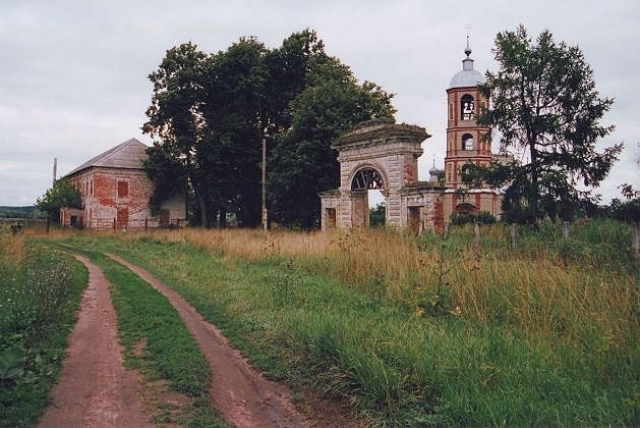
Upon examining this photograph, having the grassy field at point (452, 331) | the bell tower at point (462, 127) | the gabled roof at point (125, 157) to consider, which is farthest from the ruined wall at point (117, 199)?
the grassy field at point (452, 331)

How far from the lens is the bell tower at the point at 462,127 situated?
47.3 m

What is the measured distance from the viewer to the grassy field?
4258 millimetres

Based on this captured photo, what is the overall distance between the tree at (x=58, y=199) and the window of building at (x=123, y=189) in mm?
4447

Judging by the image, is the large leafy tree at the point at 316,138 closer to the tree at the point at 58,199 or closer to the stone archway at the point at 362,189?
the stone archway at the point at 362,189

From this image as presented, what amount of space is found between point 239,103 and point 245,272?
958 inches

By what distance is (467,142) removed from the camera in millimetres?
49562

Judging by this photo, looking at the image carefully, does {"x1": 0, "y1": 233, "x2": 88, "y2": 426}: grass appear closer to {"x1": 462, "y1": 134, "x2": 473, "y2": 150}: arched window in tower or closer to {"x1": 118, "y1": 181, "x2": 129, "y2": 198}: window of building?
{"x1": 118, "y1": 181, "x2": 129, "y2": 198}: window of building

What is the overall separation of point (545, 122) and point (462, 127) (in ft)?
109

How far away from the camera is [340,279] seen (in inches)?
419

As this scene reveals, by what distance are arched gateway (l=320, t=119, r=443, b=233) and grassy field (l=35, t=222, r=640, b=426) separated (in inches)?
350

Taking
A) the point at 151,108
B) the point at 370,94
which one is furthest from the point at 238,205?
the point at 370,94

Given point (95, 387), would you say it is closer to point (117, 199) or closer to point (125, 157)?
point (117, 199)

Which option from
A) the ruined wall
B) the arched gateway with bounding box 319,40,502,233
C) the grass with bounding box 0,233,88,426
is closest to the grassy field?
the grass with bounding box 0,233,88,426

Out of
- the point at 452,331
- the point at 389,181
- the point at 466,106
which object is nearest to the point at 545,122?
the point at 389,181
